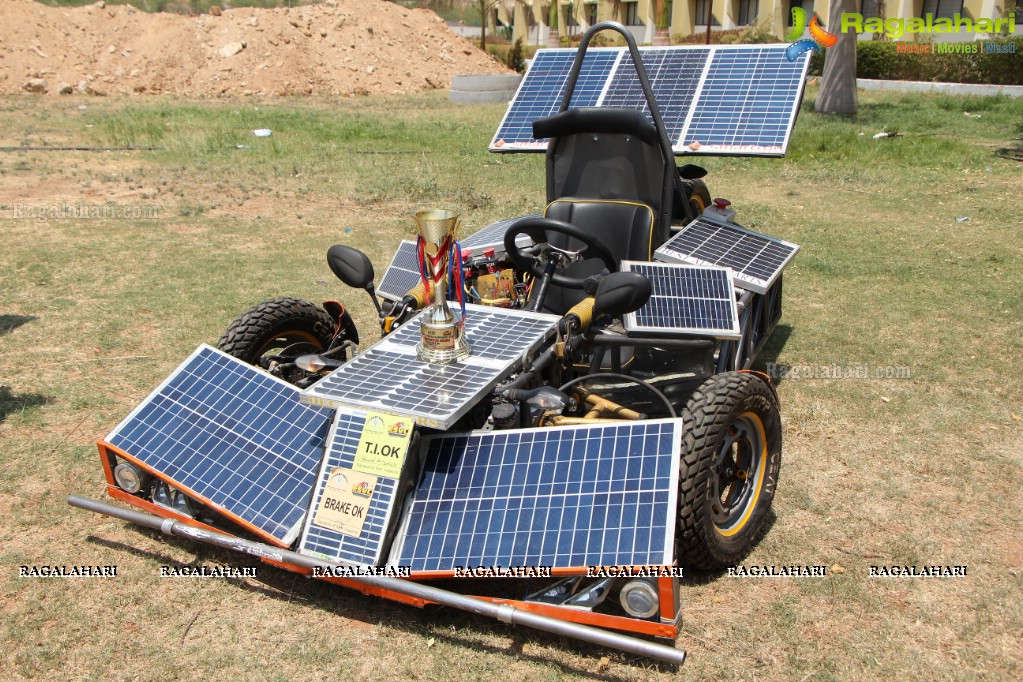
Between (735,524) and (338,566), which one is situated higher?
(338,566)

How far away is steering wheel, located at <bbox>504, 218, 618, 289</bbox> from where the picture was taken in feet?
15.9

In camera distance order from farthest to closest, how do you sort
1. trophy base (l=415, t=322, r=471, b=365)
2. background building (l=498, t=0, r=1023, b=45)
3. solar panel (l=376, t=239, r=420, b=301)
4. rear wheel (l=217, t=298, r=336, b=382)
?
1. background building (l=498, t=0, r=1023, b=45)
2. solar panel (l=376, t=239, r=420, b=301)
3. rear wheel (l=217, t=298, r=336, b=382)
4. trophy base (l=415, t=322, r=471, b=365)

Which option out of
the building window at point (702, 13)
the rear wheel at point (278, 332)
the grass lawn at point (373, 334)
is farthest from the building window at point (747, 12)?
the rear wheel at point (278, 332)

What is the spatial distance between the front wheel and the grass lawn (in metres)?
0.21

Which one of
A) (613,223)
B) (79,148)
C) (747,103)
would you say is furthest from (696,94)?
(79,148)

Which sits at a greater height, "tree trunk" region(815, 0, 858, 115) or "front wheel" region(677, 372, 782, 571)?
"front wheel" region(677, 372, 782, 571)

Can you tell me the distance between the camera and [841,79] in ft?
62.0

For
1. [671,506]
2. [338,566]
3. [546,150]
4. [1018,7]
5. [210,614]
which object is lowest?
[1018,7]

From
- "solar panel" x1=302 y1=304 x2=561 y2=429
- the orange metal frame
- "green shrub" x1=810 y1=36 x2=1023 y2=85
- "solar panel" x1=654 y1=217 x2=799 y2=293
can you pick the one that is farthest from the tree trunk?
the orange metal frame

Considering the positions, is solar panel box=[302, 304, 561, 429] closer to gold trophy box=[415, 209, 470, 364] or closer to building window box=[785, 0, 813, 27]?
gold trophy box=[415, 209, 470, 364]

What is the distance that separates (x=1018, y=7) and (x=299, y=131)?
2494cm

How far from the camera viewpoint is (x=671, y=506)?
337cm

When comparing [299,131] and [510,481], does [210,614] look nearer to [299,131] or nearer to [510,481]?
[510,481]

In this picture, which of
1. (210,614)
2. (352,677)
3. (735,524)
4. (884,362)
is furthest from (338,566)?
(884,362)
